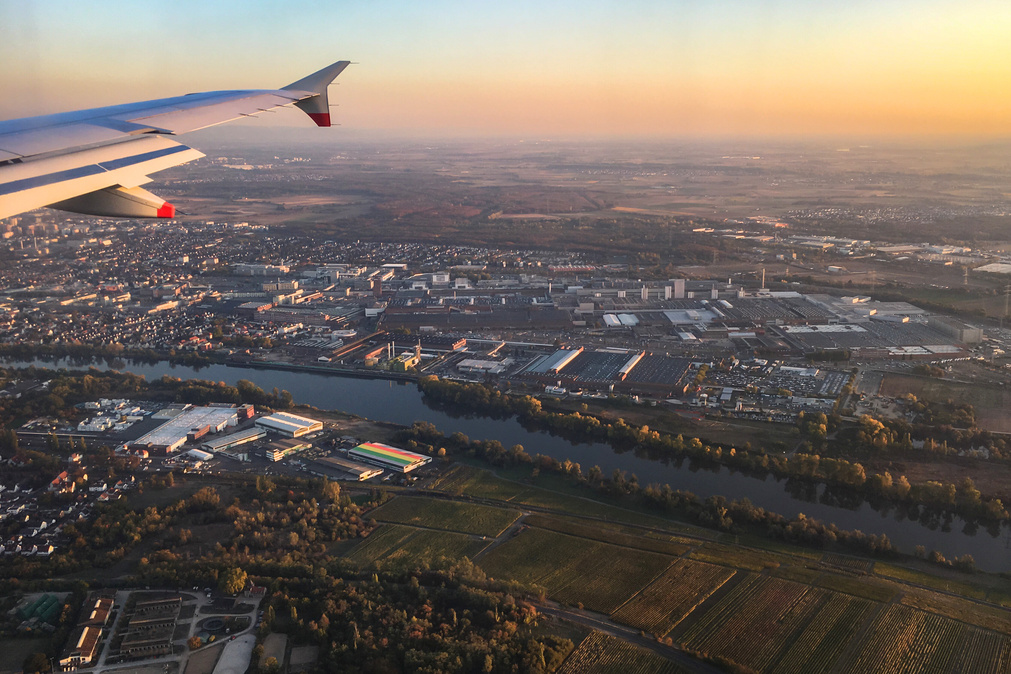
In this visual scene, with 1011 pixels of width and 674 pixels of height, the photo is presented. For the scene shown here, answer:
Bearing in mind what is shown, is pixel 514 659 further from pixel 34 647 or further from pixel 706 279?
pixel 706 279

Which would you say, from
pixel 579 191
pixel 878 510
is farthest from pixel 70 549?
pixel 579 191

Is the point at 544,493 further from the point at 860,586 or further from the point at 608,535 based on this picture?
the point at 860,586

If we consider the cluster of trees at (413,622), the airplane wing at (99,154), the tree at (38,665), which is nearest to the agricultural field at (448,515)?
the cluster of trees at (413,622)

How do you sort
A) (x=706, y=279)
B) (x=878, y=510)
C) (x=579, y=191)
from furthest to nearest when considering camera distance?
1. (x=579, y=191)
2. (x=706, y=279)
3. (x=878, y=510)

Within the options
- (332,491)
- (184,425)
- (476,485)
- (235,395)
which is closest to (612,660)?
(476,485)

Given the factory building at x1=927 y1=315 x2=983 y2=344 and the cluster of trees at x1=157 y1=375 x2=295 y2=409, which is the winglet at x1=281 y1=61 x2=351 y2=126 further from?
the factory building at x1=927 y1=315 x2=983 y2=344

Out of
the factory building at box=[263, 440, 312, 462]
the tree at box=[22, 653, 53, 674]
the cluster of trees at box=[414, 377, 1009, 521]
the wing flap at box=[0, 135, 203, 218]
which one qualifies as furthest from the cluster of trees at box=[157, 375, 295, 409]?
the wing flap at box=[0, 135, 203, 218]
